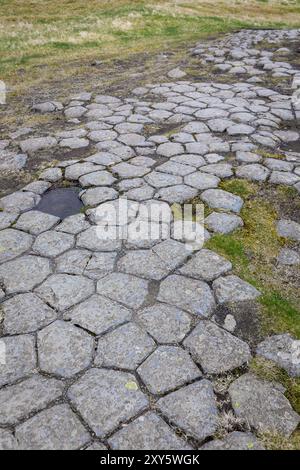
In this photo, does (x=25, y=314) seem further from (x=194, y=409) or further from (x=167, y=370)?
(x=194, y=409)

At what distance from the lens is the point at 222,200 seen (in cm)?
420

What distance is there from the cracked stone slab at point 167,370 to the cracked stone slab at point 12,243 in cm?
157

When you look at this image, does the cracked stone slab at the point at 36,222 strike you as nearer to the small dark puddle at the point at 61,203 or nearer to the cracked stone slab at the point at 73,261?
the small dark puddle at the point at 61,203

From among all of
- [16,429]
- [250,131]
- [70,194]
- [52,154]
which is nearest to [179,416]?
[16,429]

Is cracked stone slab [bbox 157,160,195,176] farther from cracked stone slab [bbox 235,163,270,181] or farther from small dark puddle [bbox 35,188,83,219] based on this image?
small dark puddle [bbox 35,188,83,219]

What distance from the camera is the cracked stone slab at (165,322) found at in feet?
9.18

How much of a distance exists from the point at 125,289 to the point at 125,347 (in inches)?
21.7

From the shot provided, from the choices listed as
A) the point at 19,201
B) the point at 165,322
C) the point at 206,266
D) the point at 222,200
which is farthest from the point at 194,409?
the point at 19,201

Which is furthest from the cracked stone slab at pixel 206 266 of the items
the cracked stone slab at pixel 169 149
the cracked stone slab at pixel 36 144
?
the cracked stone slab at pixel 36 144

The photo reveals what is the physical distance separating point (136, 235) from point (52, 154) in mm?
2136

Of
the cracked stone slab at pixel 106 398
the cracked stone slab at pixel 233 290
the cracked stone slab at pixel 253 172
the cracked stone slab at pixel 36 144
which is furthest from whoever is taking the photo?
the cracked stone slab at pixel 36 144

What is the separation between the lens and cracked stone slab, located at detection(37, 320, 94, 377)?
2.59 meters

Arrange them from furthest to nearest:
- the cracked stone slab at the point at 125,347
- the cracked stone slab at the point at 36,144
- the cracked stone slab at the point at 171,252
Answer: the cracked stone slab at the point at 36,144, the cracked stone slab at the point at 171,252, the cracked stone slab at the point at 125,347

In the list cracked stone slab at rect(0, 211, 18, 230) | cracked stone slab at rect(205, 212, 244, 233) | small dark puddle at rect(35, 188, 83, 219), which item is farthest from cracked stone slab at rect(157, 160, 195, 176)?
cracked stone slab at rect(0, 211, 18, 230)
